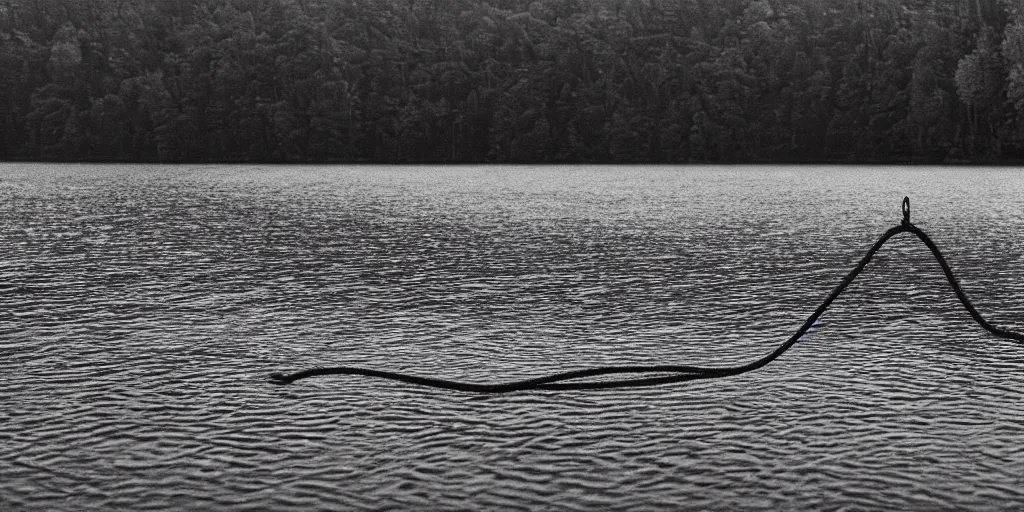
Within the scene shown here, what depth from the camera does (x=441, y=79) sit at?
146875 mm

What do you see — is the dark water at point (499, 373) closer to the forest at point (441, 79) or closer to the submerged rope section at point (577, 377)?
the submerged rope section at point (577, 377)

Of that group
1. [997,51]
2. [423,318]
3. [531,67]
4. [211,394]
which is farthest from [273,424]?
[531,67]

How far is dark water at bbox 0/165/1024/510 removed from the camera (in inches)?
442

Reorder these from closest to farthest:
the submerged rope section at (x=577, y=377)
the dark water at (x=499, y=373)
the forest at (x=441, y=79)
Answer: the dark water at (x=499, y=373), the submerged rope section at (x=577, y=377), the forest at (x=441, y=79)

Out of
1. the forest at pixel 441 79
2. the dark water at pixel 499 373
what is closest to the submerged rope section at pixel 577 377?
the dark water at pixel 499 373

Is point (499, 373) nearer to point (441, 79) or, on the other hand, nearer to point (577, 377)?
point (577, 377)

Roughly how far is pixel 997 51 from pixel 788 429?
12000 centimetres

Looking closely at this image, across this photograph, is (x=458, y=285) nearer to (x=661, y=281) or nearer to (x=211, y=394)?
(x=661, y=281)

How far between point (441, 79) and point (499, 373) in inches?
5234

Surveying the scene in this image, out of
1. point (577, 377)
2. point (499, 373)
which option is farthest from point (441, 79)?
point (577, 377)

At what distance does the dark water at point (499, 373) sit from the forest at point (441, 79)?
10073 cm

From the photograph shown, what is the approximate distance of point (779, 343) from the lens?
18.6 m

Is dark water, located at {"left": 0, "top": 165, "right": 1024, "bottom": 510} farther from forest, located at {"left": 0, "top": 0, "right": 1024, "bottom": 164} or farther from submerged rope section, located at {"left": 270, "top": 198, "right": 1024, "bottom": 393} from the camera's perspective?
forest, located at {"left": 0, "top": 0, "right": 1024, "bottom": 164}

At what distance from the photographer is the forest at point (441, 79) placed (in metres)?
136
